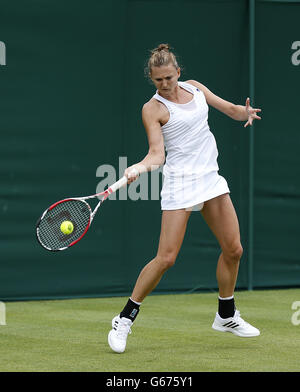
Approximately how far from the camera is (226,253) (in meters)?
5.07

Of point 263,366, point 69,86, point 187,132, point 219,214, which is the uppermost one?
point 69,86

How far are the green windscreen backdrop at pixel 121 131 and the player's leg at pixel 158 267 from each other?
2056 millimetres

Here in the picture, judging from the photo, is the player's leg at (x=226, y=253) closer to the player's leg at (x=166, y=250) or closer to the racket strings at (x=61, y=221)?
the player's leg at (x=166, y=250)

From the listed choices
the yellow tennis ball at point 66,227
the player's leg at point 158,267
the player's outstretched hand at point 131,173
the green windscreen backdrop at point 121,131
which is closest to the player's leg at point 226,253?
the player's leg at point 158,267

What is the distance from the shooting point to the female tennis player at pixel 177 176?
191 inches

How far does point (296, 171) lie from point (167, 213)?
3.06m

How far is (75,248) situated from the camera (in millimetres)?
7004

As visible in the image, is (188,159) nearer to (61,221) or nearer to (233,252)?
(233,252)

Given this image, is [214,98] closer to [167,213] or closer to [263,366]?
[167,213]

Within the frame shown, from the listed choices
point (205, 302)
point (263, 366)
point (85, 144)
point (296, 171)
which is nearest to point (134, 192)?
point (85, 144)

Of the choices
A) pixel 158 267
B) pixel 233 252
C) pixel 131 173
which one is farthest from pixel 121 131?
pixel 131 173

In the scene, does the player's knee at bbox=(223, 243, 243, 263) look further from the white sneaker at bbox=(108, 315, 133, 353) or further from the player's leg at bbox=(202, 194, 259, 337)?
the white sneaker at bbox=(108, 315, 133, 353)

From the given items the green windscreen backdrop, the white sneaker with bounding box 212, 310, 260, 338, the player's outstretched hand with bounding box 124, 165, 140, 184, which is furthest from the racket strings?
the green windscreen backdrop

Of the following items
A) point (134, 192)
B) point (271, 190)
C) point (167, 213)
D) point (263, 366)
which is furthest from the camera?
point (271, 190)
